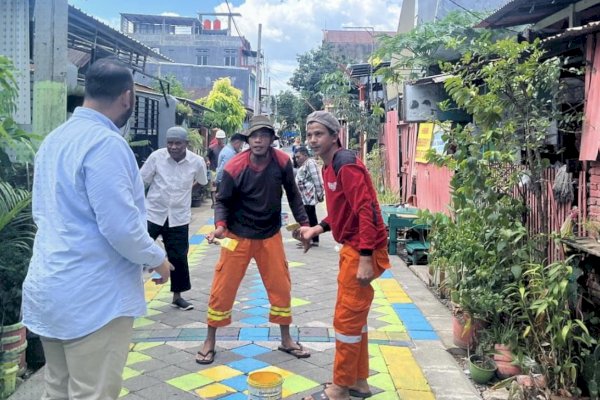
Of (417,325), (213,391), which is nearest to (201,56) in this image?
(417,325)

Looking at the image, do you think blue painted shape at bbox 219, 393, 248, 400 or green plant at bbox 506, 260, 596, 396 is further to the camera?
blue painted shape at bbox 219, 393, 248, 400

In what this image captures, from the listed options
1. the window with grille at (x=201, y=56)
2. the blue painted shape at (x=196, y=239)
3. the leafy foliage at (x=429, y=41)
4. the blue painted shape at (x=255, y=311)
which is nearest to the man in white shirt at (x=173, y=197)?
the blue painted shape at (x=255, y=311)

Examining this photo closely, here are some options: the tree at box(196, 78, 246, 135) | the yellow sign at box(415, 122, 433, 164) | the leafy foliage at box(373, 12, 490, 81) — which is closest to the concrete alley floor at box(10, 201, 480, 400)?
the leafy foliage at box(373, 12, 490, 81)

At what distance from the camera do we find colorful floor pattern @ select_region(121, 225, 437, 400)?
398 cm

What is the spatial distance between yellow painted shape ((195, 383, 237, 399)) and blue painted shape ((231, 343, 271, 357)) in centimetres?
60

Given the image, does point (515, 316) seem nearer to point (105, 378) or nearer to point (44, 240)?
point (105, 378)

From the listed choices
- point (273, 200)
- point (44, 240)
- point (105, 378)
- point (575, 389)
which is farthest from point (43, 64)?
point (575, 389)

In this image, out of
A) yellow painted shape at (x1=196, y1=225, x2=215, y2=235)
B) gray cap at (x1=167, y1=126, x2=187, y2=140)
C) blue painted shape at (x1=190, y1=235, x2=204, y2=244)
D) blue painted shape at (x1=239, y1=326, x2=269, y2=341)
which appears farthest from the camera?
yellow painted shape at (x1=196, y1=225, x2=215, y2=235)

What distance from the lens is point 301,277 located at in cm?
745

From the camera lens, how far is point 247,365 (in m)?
4.34

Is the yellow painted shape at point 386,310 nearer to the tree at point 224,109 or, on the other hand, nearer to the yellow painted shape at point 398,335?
the yellow painted shape at point 398,335

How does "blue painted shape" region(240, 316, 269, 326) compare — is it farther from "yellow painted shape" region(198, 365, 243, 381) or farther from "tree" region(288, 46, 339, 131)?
"tree" region(288, 46, 339, 131)

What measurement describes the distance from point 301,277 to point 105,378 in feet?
16.7

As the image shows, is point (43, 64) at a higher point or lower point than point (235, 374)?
higher
